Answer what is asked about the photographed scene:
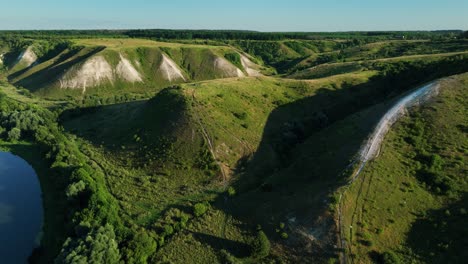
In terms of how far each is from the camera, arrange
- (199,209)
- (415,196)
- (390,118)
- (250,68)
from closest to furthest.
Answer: (415,196), (199,209), (390,118), (250,68)

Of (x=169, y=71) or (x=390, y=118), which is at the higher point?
(x=390, y=118)

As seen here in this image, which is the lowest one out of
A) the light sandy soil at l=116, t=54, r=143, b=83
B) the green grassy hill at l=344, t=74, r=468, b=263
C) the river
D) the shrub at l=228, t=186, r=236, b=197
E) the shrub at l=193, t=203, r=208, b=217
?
the river

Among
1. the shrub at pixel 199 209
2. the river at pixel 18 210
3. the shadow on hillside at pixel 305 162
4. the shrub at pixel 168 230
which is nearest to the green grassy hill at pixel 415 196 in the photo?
the shadow on hillside at pixel 305 162

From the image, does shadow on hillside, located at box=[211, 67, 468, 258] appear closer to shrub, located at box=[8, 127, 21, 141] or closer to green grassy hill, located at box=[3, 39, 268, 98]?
shrub, located at box=[8, 127, 21, 141]

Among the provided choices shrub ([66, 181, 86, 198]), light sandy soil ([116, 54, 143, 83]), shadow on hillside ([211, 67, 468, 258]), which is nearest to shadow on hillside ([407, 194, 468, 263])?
shadow on hillside ([211, 67, 468, 258])

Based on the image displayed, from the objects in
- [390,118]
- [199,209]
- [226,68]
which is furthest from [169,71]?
[199,209]

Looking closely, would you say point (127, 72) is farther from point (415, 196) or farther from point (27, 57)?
point (415, 196)
